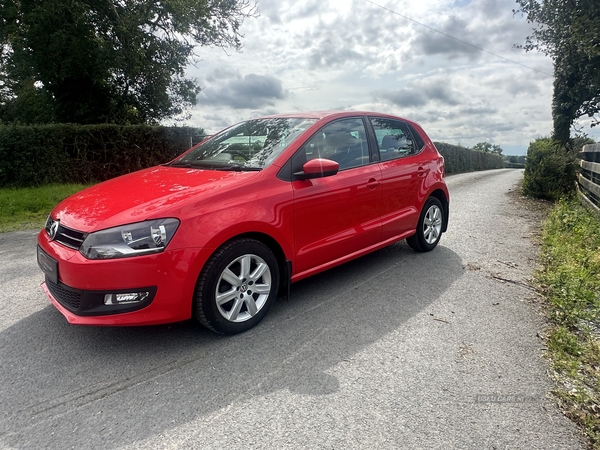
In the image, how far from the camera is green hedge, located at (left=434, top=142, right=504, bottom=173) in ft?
81.8

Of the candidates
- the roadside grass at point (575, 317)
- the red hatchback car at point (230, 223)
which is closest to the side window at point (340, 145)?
the red hatchback car at point (230, 223)

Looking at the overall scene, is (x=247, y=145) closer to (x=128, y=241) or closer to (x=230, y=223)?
(x=230, y=223)

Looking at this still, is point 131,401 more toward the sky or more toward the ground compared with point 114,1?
more toward the ground

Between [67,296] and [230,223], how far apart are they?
1.23m

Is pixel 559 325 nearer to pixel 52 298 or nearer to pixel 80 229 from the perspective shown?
pixel 80 229

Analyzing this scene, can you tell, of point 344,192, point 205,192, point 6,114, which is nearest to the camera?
point 205,192

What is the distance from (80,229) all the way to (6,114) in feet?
85.9

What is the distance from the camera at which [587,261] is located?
15.5ft

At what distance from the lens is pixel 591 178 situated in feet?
29.2

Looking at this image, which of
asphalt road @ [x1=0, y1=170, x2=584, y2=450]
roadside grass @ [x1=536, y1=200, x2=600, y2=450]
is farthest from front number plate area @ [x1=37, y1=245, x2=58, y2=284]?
roadside grass @ [x1=536, y1=200, x2=600, y2=450]

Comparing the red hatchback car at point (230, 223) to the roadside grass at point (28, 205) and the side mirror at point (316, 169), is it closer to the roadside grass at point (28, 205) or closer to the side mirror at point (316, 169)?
the side mirror at point (316, 169)

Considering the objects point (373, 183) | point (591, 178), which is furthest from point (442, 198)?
point (591, 178)

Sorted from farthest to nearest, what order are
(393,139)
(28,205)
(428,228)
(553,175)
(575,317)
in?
1. (553,175)
2. (28,205)
3. (428,228)
4. (393,139)
5. (575,317)

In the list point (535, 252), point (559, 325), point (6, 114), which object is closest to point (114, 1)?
point (6, 114)
